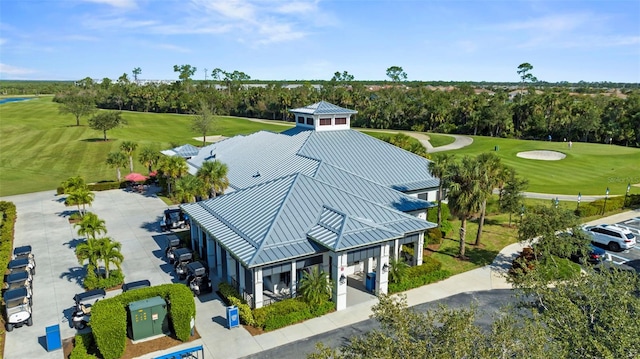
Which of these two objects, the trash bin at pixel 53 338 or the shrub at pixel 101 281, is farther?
the shrub at pixel 101 281

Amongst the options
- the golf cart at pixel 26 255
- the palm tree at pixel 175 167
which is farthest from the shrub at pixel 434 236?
the golf cart at pixel 26 255

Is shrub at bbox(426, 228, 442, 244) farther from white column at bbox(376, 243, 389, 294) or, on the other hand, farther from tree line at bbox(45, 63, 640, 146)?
tree line at bbox(45, 63, 640, 146)

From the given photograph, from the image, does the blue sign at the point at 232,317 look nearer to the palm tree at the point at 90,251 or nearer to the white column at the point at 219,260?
the white column at the point at 219,260

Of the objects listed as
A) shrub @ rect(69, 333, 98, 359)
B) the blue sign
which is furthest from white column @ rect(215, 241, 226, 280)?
shrub @ rect(69, 333, 98, 359)

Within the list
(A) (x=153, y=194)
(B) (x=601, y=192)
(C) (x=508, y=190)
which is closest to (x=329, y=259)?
(C) (x=508, y=190)

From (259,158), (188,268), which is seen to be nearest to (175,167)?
(259,158)
